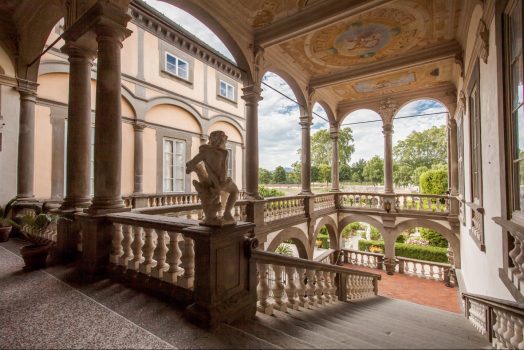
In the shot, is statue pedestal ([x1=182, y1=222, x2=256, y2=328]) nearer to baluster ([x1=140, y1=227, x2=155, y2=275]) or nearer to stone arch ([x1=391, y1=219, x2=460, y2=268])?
baluster ([x1=140, y1=227, x2=155, y2=275])

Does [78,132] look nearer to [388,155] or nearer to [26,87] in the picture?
[26,87]

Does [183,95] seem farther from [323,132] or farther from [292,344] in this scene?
[323,132]

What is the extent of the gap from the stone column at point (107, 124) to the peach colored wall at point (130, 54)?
613 centimetres

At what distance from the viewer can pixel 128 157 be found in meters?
9.62

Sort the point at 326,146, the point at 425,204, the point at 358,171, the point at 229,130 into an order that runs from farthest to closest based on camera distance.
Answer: the point at 358,171, the point at 326,146, the point at 229,130, the point at 425,204

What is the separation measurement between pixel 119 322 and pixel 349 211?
12.6m

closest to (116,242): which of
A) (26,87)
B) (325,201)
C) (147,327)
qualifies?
(147,327)

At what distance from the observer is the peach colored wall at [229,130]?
1379 cm

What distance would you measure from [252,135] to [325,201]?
6675 mm

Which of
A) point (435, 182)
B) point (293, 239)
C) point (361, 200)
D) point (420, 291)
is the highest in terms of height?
point (435, 182)

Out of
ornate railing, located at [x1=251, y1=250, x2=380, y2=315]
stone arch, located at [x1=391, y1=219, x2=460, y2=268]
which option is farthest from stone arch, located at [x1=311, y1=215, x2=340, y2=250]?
ornate railing, located at [x1=251, y1=250, x2=380, y2=315]

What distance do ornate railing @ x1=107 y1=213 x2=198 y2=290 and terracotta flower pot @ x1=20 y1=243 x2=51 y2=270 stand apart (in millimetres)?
1143

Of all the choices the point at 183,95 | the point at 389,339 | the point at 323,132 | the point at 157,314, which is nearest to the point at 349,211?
the point at 183,95

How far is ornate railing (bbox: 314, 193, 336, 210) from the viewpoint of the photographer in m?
11.9
